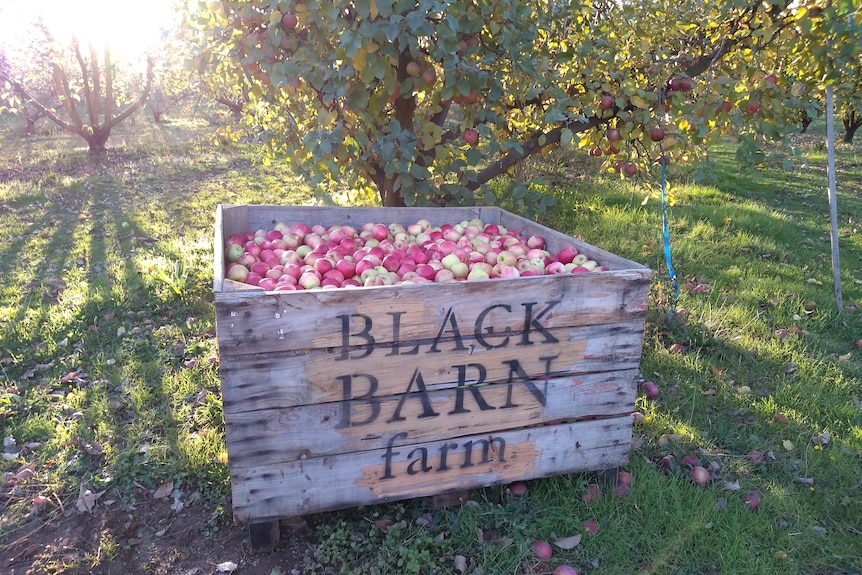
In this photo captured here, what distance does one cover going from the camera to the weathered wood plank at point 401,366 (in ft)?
6.21

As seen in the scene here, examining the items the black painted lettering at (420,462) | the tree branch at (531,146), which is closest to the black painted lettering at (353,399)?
the black painted lettering at (420,462)

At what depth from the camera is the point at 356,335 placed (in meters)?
1.94

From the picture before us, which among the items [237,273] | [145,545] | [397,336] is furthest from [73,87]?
[397,336]

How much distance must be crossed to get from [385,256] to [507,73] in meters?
1.71

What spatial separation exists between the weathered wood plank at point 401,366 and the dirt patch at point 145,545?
2.21 ft

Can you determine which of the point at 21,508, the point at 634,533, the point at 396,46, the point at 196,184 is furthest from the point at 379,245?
the point at 196,184

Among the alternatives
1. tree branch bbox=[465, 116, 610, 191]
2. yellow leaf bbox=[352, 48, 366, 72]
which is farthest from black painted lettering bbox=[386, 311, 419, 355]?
tree branch bbox=[465, 116, 610, 191]

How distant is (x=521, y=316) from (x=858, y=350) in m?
3.28

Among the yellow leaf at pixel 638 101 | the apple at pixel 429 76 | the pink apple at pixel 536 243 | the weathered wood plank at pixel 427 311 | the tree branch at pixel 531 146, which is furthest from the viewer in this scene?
the tree branch at pixel 531 146

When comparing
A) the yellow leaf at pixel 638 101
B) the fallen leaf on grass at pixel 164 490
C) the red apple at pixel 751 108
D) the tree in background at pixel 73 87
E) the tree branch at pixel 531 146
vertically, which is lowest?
the fallen leaf on grass at pixel 164 490

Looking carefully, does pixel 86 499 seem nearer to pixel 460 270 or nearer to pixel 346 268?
pixel 346 268

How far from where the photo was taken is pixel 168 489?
8.41ft

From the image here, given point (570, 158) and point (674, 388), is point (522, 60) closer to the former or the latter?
point (674, 388)

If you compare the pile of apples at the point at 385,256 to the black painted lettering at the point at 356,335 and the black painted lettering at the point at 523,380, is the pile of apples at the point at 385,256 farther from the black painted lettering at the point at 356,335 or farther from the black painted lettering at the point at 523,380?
the black painted lettering at the point at 523,380
